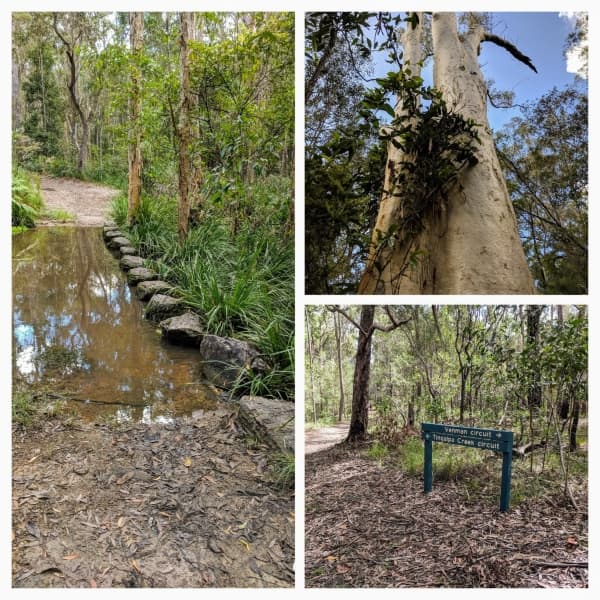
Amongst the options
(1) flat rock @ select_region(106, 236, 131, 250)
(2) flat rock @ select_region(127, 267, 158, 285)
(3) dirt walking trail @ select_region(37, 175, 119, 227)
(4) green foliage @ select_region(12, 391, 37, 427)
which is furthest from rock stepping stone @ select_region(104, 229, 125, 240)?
(4) green foliage @ select_region(12, 391, 37, 427)

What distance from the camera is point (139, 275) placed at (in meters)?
4.01

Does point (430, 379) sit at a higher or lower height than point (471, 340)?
lower

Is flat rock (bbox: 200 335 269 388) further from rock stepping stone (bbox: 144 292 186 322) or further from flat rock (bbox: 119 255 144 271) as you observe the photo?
flat rock (bbox: 119 255 144 271)

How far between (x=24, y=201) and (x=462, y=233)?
5.73 metres

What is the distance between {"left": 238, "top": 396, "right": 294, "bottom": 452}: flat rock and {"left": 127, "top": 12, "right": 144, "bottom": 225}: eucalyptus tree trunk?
12.2 ft

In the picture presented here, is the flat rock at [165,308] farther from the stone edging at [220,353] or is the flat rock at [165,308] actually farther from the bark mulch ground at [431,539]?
the bark mulch ground at [431,539]

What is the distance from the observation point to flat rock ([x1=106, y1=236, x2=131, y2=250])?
16.5ft

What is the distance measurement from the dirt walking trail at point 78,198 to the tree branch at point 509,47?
5.93m
